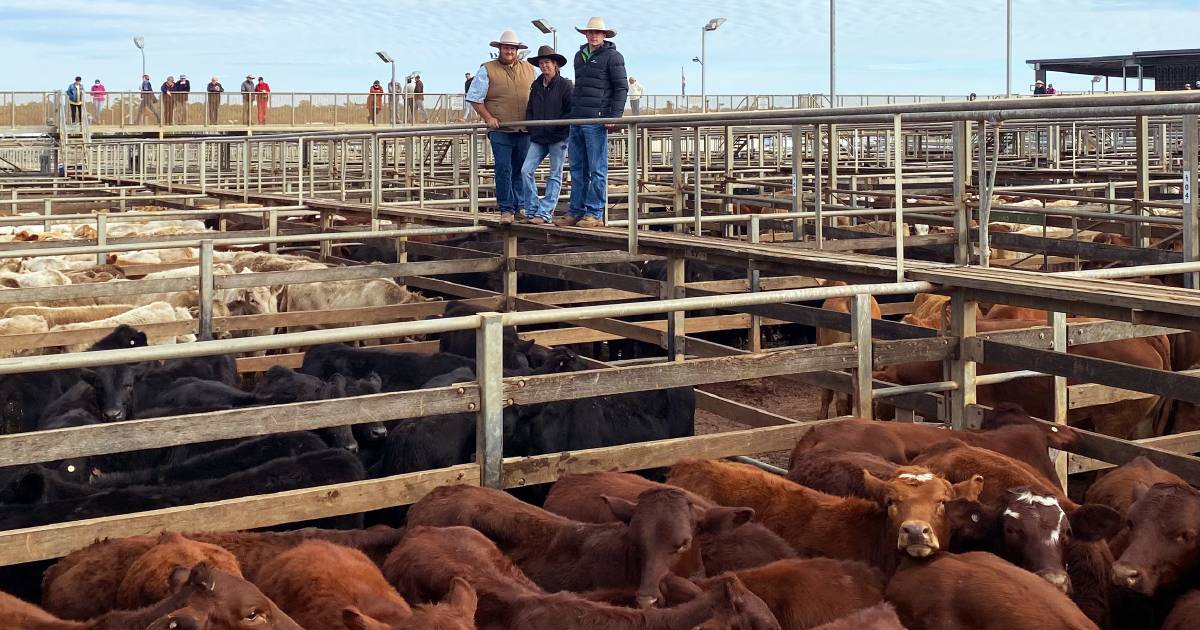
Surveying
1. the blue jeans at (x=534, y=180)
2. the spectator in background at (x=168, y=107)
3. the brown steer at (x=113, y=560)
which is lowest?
the brown steer at (x=113, y=560)

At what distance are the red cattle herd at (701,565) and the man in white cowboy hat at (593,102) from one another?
5.48 m

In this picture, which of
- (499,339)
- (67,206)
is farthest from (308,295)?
(67,206)

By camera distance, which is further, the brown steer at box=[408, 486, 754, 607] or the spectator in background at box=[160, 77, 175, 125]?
the spectator in background at box=[160, 77, 175, 125]

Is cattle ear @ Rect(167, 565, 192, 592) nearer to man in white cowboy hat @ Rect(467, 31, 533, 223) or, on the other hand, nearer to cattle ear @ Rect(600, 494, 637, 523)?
cattle ear @ Rect(600, 494, 637, 523)

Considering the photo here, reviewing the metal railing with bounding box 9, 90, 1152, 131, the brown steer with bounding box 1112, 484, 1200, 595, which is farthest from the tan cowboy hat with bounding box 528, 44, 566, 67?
the metal railing with bounding box 9, 90, 1152, 131

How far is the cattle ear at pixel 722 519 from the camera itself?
495 cm

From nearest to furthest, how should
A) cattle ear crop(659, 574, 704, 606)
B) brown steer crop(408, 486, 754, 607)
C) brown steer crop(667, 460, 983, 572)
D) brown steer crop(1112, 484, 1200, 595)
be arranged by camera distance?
cattle ear crop(659, 574, 704, 606) < brown steer crop(1112, 484, 1200, 595) < brown steer crop(408, 486, 754, 607) < brown steer crop(667, 460, 983, 572)

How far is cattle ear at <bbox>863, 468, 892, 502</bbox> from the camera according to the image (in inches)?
200

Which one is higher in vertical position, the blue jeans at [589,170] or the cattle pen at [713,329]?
the blue jeans at [589,170]

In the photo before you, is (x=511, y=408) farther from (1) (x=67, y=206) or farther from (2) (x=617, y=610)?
(1) (x=67, y=206)

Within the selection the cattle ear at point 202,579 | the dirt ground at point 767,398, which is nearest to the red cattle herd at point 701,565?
the cattle ear at point 202,579

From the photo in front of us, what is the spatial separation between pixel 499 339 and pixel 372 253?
36.5ft

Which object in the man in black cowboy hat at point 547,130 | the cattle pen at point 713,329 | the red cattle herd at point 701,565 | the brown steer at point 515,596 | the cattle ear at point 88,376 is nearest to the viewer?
the brown steer at point 515,596

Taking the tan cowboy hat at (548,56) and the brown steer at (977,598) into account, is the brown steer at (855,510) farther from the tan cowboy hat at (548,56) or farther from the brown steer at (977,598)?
the tan cowboy hat at (548,56)
